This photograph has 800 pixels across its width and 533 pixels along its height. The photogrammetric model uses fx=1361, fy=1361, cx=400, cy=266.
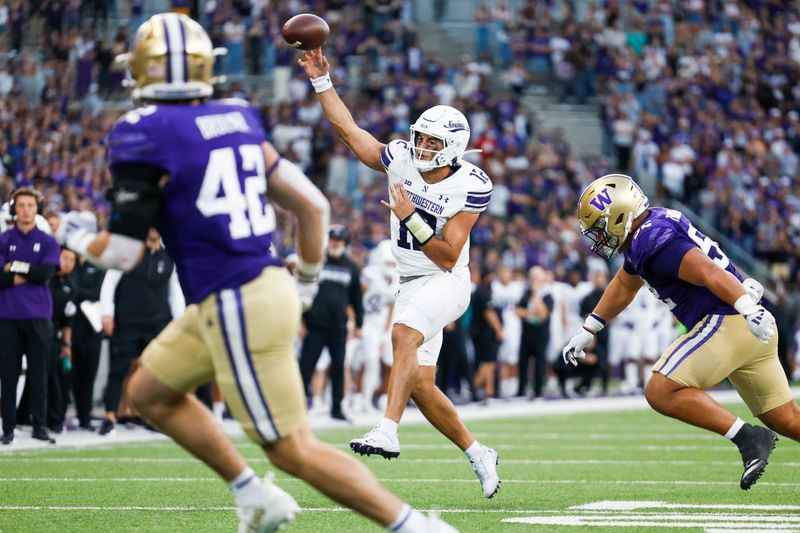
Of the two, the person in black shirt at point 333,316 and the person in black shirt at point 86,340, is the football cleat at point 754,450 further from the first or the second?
the person in black shirt at point 333,316

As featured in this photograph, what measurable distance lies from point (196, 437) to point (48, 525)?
5.14 ft

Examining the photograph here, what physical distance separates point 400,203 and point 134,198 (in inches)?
113

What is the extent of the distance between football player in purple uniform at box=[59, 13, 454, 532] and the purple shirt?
5842 millimetres

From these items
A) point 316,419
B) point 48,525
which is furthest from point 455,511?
point 316,419

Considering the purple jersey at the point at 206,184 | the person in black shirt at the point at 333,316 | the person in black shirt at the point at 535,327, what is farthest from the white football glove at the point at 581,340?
the person in black shirt at the point at 535,327

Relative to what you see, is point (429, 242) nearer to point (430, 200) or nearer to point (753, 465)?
point (430, 200)

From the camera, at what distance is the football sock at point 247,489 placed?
15.8 ft

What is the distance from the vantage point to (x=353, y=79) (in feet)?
78.9

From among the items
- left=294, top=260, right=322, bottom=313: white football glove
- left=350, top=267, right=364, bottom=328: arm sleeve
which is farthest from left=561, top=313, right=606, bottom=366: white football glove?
left=350, top=267, right=364, bottom=328: arm sleeve

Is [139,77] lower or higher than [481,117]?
higher

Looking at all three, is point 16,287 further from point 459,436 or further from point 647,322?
point 647,322

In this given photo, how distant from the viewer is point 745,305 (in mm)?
6363

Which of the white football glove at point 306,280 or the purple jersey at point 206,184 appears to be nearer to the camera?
the purple jersey at point 206,184

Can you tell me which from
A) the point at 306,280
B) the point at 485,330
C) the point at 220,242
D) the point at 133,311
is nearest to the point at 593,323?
the point at 306,280
